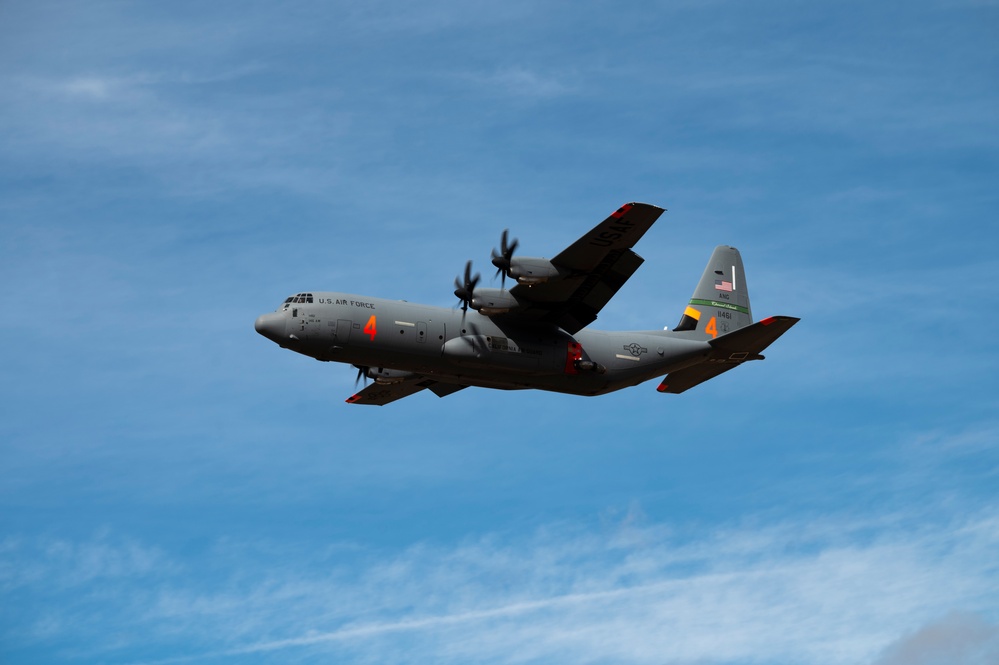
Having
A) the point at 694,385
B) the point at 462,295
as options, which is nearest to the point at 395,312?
the point at 462,295

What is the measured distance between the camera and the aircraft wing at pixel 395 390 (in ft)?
170

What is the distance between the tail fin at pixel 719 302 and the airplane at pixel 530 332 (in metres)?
0.72

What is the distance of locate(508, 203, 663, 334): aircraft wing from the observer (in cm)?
4291

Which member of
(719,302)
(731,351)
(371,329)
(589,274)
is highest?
(719,302)

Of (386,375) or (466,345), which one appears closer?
(466,345)

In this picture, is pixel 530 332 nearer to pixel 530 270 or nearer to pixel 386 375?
pixel 530 270

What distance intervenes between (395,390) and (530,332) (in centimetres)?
931

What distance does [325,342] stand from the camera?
1724 inches

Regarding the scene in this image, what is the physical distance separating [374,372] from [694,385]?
508 inches

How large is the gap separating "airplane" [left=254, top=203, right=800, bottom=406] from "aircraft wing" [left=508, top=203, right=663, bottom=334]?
0.04 metres

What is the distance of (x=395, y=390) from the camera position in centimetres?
5309

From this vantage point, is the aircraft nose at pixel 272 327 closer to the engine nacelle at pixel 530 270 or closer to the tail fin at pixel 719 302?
the engine nacelle at pixel 530 270

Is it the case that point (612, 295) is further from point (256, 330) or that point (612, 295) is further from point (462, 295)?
point (256, 330)

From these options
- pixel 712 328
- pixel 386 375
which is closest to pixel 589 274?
pixel 712 328
